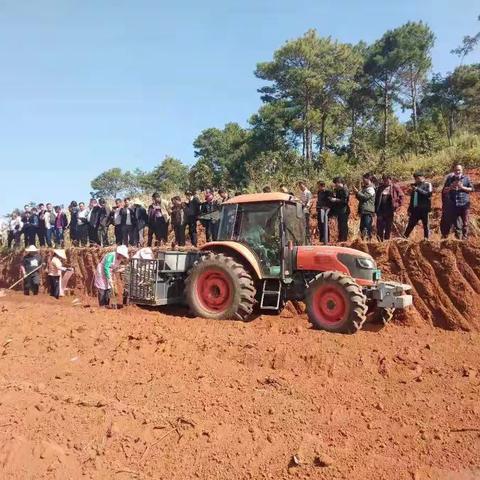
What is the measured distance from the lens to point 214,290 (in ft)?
27.2

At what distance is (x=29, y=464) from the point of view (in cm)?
448

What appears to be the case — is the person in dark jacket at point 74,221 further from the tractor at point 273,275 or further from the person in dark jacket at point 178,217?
the tractor at point 273,275

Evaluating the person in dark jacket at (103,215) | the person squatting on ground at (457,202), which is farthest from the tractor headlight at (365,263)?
the person in dark jacket at (103,215)

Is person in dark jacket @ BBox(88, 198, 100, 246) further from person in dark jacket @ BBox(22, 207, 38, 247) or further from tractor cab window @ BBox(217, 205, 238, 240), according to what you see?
tractor cab window @ BBox(217, 205, 238, 240)

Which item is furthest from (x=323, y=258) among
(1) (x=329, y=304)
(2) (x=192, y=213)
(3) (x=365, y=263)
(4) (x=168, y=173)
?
(4) (x=168, y=173)

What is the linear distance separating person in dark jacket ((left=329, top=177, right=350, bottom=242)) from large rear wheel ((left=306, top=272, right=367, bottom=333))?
11.1 feet

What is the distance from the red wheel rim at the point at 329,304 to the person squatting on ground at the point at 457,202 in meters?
3.53

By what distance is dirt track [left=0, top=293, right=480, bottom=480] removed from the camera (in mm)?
4344

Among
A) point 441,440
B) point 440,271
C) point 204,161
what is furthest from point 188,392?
point 204,161

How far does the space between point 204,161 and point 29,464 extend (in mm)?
38145

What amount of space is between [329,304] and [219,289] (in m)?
1.81

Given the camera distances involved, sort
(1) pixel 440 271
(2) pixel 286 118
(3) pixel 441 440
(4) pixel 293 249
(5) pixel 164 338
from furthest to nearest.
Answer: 1. (2) pixel 286 118
2. (1) pixel 440 271
3. (4) pixel 293 249
4. (5) pixel 164 338
5. (3) pixel 441 440

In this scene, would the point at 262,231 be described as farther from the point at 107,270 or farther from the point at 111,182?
the point at 111,182

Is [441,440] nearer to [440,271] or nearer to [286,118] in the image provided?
[440,271]
